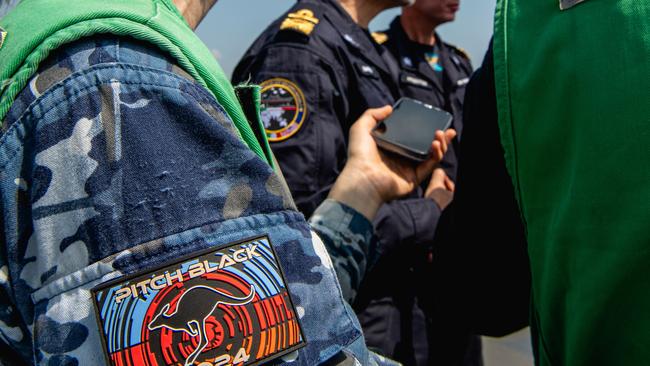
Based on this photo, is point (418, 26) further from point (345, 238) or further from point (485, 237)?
point (485, 237)

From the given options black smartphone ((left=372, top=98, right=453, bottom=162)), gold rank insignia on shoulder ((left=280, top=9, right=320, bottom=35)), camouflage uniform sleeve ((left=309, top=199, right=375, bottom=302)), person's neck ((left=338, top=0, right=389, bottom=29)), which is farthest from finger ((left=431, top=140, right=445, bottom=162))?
person's neck ((left=338, top=0, right=389, bottom=29))

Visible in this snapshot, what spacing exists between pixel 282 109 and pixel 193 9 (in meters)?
0.77

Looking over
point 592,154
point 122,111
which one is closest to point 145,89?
point 122,111

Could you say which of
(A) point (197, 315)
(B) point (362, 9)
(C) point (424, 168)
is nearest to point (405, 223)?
(C) point (424, 168)

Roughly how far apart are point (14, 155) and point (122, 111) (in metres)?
0.10

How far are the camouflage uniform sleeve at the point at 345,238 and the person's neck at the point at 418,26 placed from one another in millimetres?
1583

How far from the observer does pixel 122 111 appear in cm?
48

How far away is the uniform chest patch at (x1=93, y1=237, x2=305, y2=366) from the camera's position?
1.45 ft

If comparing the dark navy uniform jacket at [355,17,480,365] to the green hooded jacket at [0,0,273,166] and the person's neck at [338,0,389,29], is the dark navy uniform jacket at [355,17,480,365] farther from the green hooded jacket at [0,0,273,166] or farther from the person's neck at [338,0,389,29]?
the green hooded jacket at [0,0,273,166]

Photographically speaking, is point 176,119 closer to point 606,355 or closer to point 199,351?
point 199,351

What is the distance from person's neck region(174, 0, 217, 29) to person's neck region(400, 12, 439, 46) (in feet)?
6.03

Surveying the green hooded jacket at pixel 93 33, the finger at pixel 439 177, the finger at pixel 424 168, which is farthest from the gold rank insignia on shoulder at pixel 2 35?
the finger at pixel 439 177

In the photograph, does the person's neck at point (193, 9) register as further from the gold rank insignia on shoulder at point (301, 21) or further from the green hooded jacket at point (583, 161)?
the gold rank insignia on shoulder at point (301, 21)

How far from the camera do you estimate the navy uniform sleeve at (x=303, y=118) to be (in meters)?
1.54
